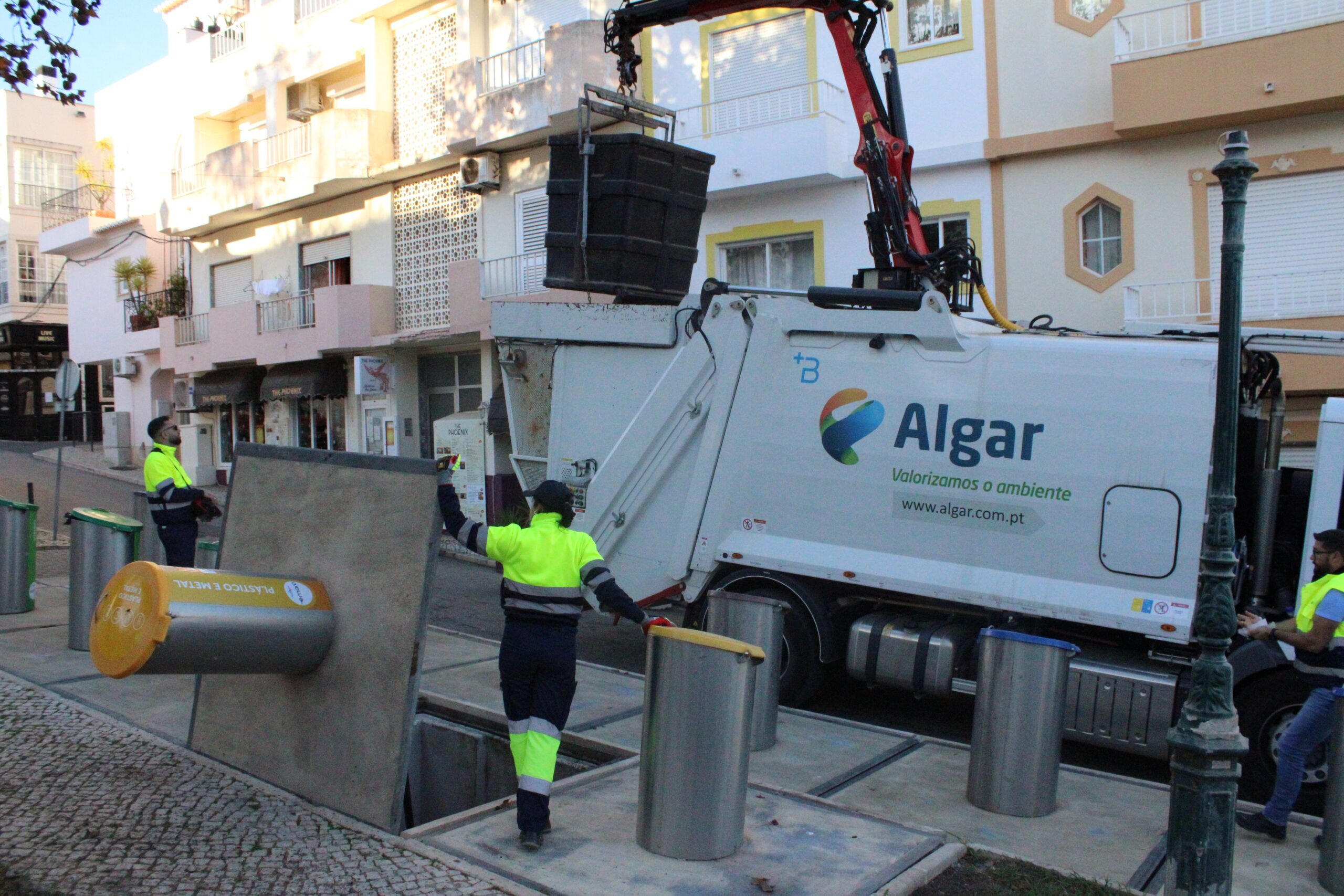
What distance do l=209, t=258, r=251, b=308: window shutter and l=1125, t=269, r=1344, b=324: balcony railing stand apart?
1835 centimetres

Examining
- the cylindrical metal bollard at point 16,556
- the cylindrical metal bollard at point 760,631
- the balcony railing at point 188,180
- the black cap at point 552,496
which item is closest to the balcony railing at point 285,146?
the balcony railing at point 188,180

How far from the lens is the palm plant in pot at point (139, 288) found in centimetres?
2636

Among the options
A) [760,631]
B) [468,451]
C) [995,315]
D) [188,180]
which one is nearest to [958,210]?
[995,315]

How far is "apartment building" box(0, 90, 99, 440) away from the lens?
107 ft

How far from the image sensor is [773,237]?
14570 millimetres

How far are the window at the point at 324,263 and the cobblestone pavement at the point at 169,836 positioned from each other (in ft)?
54.7

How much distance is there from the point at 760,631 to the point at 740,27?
11.0 metres

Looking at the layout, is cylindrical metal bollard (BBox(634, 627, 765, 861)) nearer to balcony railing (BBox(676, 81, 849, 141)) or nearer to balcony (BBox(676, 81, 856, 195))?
balcony (BBox(676, 81, 856, 195))

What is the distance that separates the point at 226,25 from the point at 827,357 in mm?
21586

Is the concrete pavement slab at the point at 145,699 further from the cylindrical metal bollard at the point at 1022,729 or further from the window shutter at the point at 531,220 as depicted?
the window shutter at the point at 531,220

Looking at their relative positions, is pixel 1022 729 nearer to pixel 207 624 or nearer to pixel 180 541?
pixel 207 624

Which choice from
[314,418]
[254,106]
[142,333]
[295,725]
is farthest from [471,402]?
[295,725]

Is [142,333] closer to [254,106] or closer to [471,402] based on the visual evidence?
[254,106]

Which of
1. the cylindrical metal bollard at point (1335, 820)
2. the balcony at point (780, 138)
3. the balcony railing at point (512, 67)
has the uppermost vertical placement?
the balcony railing at point (512, 67)
